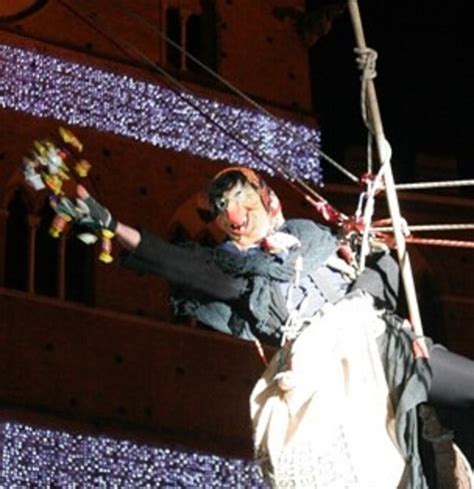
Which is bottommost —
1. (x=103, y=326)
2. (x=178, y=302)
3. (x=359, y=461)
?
(x=359, y=461)

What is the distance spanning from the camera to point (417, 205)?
20.2 metres

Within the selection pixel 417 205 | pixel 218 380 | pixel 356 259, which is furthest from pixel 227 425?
pixel 356 259

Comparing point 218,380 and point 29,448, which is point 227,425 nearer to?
point 218,380

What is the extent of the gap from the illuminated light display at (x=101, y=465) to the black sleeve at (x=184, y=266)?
9.58m

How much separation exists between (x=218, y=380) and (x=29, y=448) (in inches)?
74.9

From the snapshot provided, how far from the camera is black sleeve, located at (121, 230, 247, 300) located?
7059 mm

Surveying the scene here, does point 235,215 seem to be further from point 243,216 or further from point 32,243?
point 32,243

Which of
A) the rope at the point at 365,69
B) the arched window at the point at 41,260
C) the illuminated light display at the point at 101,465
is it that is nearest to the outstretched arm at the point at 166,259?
the rope at the point at 365,69

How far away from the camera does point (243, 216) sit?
7.42 meters

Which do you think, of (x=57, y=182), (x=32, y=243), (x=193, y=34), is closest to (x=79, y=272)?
(x=32, y=243)

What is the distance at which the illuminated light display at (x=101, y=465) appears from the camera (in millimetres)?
16594

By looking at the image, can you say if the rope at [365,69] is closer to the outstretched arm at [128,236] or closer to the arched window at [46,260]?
the outstretched arm at [128,236]

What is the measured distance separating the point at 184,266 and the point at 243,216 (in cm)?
40

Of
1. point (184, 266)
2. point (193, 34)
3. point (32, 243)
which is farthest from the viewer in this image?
point (193, 34)
